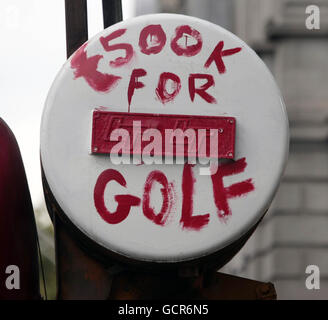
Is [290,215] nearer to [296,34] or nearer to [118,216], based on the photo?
[296,34]

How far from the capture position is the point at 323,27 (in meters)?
10.5

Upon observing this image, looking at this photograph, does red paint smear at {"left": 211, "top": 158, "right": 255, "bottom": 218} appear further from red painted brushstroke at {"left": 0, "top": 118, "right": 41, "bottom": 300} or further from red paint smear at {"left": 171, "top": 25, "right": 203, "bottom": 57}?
red painted brushstroke at {"left": 0, "top": 118, "right": 41, "bottom": 300}

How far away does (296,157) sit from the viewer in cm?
1030

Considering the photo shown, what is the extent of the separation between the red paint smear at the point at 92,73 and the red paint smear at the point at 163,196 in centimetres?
23

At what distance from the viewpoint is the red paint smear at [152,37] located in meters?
2.71

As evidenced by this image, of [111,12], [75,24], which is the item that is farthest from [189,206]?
[111,12]

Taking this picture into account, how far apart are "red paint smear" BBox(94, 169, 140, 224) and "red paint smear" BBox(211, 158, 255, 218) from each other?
0.63 feet

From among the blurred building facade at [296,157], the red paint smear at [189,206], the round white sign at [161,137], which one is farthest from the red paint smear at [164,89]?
the blurred building facade at [296,157]

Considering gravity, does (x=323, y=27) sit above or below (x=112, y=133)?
above

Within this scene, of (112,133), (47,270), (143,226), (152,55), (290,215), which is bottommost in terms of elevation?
(47,270)

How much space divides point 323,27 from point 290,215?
177cm

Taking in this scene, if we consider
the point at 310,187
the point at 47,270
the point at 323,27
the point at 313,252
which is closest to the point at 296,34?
the point at 323,27

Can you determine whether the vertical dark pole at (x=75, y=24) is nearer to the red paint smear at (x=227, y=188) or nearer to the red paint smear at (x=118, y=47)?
the red paint smear at (x=118, y=47)

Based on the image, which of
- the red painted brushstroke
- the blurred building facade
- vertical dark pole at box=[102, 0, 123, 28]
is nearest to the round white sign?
the red painted brushstroke
